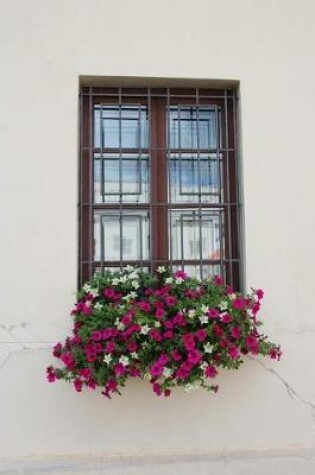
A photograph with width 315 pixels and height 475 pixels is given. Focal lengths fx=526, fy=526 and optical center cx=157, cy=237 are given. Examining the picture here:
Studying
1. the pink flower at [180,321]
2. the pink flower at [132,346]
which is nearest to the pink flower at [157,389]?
the pink flower at [132,346]

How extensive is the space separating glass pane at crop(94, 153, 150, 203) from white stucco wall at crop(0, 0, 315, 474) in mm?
221

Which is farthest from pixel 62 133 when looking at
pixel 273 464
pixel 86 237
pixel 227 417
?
pixel 273 464

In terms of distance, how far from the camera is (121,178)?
325 cm

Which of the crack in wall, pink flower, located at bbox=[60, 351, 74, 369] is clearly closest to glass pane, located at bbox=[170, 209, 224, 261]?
the crack in wall

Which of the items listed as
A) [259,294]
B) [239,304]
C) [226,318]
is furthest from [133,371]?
[259,294]

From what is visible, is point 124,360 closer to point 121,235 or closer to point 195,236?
point 121,235

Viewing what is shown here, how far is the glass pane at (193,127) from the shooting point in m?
3.35

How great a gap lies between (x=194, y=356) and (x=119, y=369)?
0.38m

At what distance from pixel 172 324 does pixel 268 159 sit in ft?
3.99

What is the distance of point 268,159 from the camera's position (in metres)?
3.22

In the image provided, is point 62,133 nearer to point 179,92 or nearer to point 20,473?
point 179,92

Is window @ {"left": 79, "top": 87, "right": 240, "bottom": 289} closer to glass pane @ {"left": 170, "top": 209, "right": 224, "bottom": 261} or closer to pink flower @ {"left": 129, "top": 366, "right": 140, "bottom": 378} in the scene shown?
glass pane @ {"left": 170, "top": 209, "right": 224, "bottom": 261}

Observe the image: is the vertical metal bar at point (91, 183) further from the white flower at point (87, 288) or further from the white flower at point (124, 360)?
the white flower at point (124, 360)

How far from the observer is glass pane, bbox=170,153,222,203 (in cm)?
330
